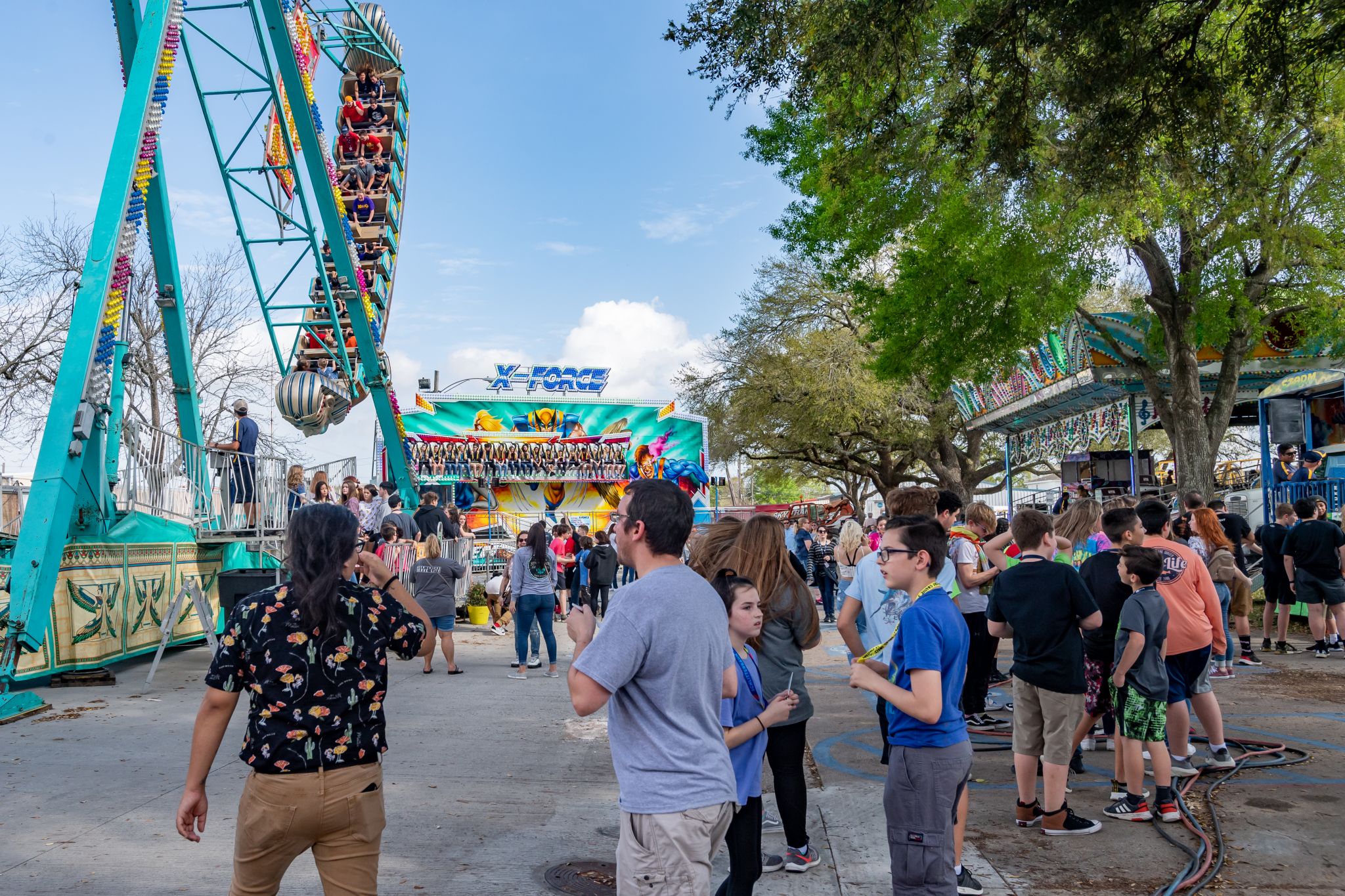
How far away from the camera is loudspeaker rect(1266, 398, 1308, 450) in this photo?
1641cm

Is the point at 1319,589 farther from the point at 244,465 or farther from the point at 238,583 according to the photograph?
the point at 244,465

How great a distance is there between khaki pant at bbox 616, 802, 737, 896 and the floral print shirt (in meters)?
0.87

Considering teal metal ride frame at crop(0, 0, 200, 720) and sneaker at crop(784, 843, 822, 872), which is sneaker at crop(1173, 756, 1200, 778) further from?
teal metal ride frame at crop(0, 0, 200, 720)

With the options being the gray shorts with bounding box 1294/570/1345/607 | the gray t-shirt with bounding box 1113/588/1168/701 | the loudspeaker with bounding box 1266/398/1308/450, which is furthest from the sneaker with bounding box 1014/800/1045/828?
the loudspeaker with bounding box 1266/398/1308/450

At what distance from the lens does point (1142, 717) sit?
5406 millimetres

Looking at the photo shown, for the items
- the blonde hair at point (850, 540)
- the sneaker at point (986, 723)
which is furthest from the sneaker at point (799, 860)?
the blonde hair at point (850, 540)

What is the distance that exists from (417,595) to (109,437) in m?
4.17

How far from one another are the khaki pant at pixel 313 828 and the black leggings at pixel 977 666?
5.77 m

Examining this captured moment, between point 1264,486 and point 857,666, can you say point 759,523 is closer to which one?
point 857,666

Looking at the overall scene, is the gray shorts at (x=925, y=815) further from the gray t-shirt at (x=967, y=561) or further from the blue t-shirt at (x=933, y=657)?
the gray t-shirt at (x=967, y=561)

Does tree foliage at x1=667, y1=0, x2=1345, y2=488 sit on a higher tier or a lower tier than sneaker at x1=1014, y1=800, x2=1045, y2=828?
higher

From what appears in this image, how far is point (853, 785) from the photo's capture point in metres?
6.33

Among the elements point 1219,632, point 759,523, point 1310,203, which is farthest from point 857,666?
point 1310,203

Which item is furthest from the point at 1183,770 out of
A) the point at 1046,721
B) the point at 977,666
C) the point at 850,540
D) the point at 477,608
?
the point at 477,608
